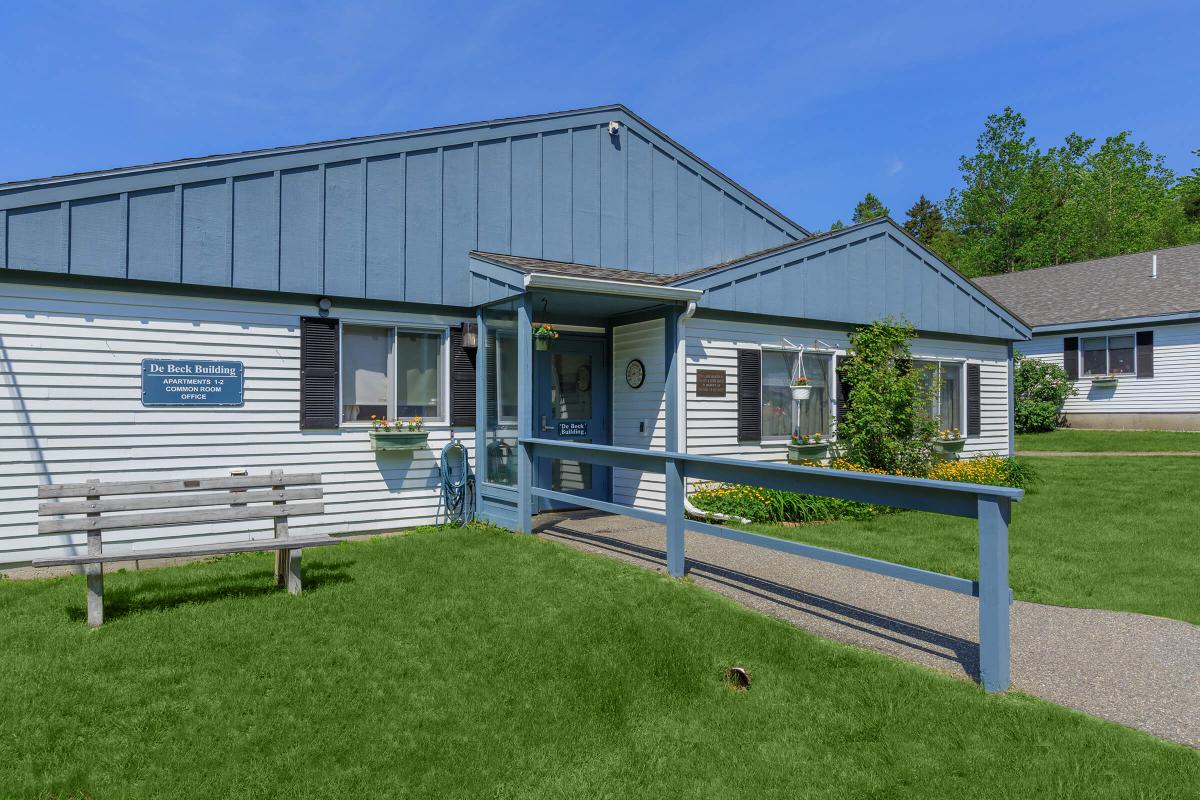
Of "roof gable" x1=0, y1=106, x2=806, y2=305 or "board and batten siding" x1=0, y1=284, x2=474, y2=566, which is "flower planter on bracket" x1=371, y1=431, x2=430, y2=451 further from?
"roof gable" x1=0, y1=106, x2=806, y2=305

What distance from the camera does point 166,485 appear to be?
5.30m

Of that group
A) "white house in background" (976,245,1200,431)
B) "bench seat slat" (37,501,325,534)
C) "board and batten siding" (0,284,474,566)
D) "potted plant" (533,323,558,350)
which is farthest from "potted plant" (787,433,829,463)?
"white house in background" (976,245,1200,431)

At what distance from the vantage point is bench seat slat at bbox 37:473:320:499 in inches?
189

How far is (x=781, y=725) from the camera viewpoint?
136 inches

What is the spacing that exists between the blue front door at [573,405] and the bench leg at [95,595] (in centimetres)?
511

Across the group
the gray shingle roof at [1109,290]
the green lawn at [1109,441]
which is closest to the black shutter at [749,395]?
the green lawn at [1109,441]

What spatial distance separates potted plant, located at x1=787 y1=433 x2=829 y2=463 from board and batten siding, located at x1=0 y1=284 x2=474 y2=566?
5265mm

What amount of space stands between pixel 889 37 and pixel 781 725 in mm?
11631

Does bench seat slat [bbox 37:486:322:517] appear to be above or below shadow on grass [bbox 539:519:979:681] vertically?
above

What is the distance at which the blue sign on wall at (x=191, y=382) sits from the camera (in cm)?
702

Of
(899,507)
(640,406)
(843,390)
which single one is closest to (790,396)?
(843,390)

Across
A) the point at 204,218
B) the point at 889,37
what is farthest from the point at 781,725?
the point at 889,37

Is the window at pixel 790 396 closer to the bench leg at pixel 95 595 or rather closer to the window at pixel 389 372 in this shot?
the window at pixel 389 372

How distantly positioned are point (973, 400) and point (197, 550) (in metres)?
12.4
